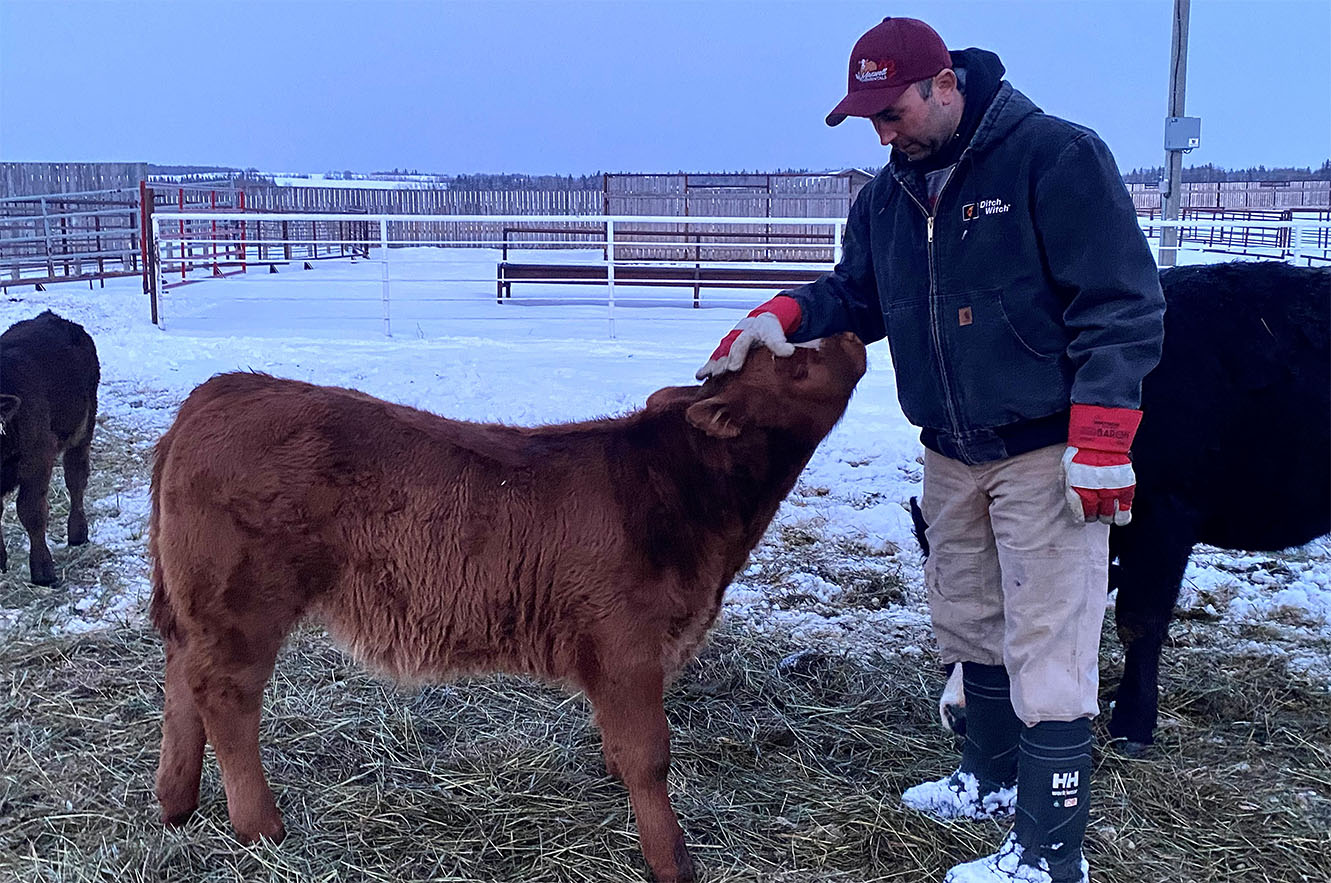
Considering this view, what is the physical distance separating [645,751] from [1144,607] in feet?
6.46

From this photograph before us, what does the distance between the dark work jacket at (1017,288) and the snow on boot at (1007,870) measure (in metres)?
1.11

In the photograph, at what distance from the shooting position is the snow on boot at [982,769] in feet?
10.7

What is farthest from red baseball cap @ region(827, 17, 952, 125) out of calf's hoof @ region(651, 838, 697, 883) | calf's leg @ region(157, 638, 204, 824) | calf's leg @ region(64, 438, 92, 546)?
calf's leg @ region(64, 438, 92, 546)

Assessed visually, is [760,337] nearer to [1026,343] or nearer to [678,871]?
[1026,343]

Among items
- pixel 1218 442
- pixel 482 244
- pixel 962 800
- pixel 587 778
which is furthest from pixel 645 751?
pixel 482 244

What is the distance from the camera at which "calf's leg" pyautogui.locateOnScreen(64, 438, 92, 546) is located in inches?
231

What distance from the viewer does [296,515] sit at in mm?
2930

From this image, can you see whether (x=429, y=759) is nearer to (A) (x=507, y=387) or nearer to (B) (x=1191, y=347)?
(B) (x=1191, y=347)

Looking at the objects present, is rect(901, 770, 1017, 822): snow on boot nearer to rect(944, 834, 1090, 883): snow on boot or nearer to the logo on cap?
→ rect(944, 834, 1090, 883): snow on boot

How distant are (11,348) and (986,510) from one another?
18.8ft

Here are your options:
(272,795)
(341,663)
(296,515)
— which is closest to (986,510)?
(296,515)

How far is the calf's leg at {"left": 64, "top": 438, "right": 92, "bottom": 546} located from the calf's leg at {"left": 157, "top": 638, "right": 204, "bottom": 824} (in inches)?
126

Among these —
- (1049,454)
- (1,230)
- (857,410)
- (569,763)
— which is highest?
(1,230)

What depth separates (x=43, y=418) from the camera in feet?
18.9
